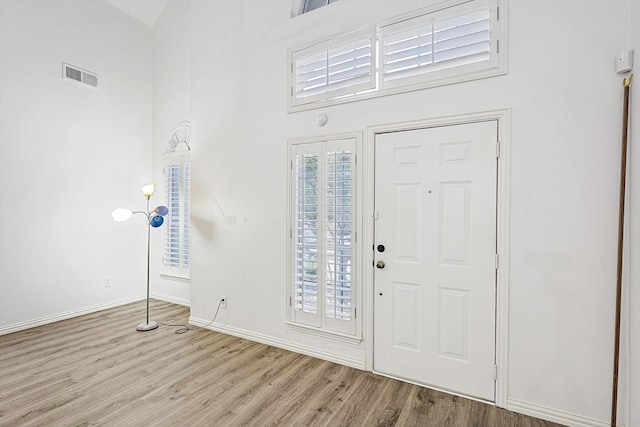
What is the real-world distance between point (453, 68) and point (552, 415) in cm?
253

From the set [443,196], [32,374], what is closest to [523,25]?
[443,196]

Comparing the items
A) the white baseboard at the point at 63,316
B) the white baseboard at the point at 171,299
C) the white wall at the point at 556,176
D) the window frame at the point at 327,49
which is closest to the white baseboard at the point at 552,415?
the white wall at the point at 556,176

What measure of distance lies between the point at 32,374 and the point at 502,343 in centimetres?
380

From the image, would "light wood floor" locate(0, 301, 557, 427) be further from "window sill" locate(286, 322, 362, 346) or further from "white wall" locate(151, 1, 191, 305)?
"white wall" locate(151, 1, 191, 305)

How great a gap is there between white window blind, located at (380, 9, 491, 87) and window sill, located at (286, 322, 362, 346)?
2.27 m

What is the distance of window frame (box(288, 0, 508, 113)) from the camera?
92.8 inches

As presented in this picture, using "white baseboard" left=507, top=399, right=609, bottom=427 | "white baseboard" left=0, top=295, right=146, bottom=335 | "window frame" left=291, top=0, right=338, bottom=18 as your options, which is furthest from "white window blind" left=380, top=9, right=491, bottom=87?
"white baseboard" left=0, top=295, right=146, bottom=335

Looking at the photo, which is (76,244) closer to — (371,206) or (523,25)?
(371,206)

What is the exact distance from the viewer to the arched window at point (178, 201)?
4934 millimetres

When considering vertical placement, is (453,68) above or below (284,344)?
above

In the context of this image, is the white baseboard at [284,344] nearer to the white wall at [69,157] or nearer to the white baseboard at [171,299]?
the white baseboard at [171,299]

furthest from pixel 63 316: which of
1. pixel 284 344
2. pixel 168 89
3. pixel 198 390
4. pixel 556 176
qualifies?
pixel 556 176

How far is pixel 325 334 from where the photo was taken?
313 centimetres

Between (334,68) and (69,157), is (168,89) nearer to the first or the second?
(69,157)
